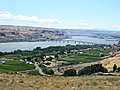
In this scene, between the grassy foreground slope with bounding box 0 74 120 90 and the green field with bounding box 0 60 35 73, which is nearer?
the grassy foreground slope with bounding box 0 74 120 90

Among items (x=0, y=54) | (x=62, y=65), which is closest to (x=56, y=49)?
(x=0, y=54)

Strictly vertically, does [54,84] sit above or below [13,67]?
above

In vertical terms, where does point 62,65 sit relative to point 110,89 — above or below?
below

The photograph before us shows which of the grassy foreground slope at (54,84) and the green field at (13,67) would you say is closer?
the grassy foreground slope at (54,84)

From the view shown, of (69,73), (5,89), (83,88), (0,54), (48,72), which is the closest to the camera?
(5,89)

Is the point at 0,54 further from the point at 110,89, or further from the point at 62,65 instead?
the point at 110,89

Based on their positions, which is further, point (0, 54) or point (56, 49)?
point (56, 49)

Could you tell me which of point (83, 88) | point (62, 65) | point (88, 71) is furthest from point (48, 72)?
point (83, 88)

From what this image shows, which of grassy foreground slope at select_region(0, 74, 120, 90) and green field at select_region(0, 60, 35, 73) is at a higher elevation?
grassy foreground slope at select_region(0, 74, 120, 90)

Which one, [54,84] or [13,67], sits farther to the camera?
[13,67]

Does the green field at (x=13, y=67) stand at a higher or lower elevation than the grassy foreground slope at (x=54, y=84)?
lower

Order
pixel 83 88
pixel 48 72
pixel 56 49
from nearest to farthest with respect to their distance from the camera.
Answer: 1. pixel 83 88
2. pixel 48 72
3. pixel 56 49
